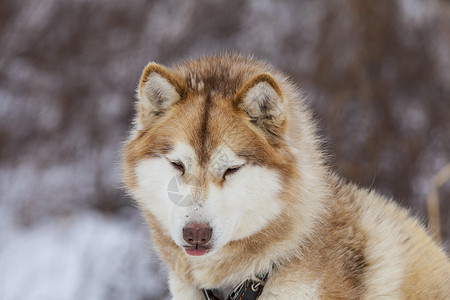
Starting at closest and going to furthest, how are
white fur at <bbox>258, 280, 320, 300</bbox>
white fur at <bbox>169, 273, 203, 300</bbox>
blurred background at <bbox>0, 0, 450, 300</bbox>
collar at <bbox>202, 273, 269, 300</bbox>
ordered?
1. white fur at <bbox>258, 280, 320, 300</bbox>
2. collar at <bbox>202, 273, 269, 300</bbox>
3. white fur at <bbox>169, 273, 203, 300</bbox>
4. blurred background at <bbox>0, 0, 450, 300</bbox>

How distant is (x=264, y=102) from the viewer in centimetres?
301

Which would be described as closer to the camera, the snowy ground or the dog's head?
the dog's head

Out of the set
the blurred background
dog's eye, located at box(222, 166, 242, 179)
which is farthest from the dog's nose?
the blurred background

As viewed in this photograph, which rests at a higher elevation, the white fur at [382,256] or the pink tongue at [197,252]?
the white fur at [382,256]

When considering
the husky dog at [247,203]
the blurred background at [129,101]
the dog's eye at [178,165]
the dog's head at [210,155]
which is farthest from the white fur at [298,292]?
Answer: the blurred background at [129,101]

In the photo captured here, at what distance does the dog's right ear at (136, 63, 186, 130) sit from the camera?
10.00 feet

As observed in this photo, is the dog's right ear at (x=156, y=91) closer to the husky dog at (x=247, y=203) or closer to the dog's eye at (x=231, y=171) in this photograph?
the husky dog at (x=247, y=203)

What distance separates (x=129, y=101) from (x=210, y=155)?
6.59 metres

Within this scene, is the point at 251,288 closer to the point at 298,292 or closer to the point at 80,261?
the point at 298,292

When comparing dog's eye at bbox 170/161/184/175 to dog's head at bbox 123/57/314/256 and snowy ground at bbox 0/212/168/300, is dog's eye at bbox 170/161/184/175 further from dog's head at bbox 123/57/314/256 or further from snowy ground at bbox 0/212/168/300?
snowy ground at bbox 0/212/168/300

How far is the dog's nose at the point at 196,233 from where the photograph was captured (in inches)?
108

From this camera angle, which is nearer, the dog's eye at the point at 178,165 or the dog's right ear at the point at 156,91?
the dog's eye at the point at 178,165

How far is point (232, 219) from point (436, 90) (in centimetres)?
891

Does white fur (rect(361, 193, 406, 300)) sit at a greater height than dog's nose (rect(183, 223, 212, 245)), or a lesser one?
greater
